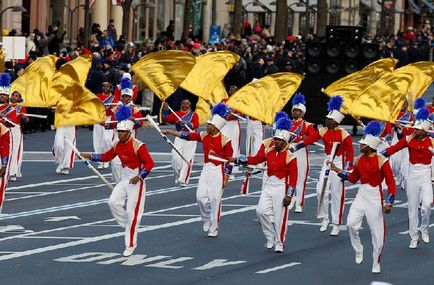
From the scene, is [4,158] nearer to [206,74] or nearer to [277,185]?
[277,185]

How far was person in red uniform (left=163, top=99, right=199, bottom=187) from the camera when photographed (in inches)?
1208

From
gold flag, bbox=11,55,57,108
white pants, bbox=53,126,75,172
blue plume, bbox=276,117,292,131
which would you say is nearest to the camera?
blue plume, bbox=276,117,292,131

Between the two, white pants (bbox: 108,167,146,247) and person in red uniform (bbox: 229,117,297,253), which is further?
person in red uniform (bbox: 229,117,297,253)

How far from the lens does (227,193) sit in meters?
31.7

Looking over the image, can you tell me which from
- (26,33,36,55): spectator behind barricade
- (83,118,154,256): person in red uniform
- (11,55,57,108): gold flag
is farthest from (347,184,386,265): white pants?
(26,33,36,55): spectator behind barricade

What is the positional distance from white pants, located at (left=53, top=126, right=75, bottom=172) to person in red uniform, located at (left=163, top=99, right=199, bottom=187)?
2.27 metres

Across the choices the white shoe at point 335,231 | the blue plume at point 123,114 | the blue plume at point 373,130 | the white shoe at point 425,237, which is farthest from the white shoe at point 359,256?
the blue plume at point 123,114

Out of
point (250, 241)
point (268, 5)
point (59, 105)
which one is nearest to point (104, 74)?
point (59, 105)

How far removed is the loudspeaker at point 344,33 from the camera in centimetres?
4778

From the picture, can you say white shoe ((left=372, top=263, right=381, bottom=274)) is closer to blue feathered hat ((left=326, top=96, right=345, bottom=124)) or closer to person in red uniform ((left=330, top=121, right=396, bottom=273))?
person in red uniform ((left=330, top=121, right=396, bottom=273))

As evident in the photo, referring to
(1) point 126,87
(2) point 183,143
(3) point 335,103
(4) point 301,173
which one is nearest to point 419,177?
(3) point 335,103

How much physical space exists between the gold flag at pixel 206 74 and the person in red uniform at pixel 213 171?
17.0 feet

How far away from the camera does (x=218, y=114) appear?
83.1ft

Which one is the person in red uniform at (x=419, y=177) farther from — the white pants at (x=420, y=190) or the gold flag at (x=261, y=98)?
the gold flag at (x=261, y=98)
